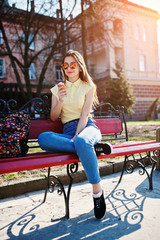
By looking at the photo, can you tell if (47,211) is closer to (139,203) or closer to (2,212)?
(2,212)

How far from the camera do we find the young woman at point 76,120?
210 cm

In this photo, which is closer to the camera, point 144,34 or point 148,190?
point 148,190

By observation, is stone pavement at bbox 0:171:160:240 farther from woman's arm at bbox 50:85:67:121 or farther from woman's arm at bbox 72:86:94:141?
woman's arm at bbox 50:85:67:121

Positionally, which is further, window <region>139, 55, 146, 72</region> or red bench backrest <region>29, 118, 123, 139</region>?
window <region>139, 55, 146, 72</region>

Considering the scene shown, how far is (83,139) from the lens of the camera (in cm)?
213

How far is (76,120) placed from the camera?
2.71 meters

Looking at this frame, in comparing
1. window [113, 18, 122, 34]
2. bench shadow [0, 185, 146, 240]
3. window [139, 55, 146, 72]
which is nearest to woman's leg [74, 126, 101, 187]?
bench shadow [0, 185, 146, 240]

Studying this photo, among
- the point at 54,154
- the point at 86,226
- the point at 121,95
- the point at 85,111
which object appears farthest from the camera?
the point at 121,95

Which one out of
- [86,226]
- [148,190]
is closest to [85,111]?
[86,226]

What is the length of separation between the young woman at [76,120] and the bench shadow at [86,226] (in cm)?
14

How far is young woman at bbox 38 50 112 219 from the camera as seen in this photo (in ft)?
6.90

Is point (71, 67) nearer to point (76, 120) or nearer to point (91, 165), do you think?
point (76, 120)

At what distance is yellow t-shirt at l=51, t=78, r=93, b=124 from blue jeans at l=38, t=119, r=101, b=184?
16 centimetres

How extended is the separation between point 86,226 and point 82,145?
2.38 ft
